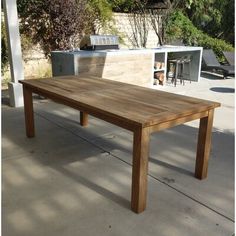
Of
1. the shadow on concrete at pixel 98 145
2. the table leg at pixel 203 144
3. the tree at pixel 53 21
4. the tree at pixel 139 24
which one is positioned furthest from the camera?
the tree at pixel 139 24

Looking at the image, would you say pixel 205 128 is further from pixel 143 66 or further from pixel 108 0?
pixel 108 0

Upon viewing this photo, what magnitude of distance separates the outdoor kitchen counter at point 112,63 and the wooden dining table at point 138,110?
1.77m

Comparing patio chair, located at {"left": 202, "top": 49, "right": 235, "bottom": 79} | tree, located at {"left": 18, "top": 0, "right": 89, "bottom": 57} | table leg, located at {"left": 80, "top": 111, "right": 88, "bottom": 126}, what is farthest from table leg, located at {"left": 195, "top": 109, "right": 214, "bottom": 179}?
patio chair, located at {"left": 202, "top": 49, "right": 235, "bottom": 79}

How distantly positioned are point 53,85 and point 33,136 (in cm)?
79

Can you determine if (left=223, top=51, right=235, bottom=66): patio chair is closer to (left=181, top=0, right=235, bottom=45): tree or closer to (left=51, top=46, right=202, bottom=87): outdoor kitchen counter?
(left=51, top=46, right=202, bottom=87): outdoor kitchen counter

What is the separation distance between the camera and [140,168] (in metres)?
2.02

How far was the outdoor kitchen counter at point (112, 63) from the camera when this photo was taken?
497cm

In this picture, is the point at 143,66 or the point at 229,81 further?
the point at 229,81

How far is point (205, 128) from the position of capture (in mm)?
2453

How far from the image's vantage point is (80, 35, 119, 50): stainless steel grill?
549 centimetres

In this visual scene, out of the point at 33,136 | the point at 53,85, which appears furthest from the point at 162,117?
the point at 33,136

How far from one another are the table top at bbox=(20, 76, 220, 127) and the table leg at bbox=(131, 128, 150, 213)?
0.10 metres

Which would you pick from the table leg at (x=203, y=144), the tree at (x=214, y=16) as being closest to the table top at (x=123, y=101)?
the table leg at (x=203, y=144)

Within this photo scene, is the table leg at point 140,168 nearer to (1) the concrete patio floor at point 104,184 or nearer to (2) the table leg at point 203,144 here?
(1) the concrete patio floor at point 104,184
